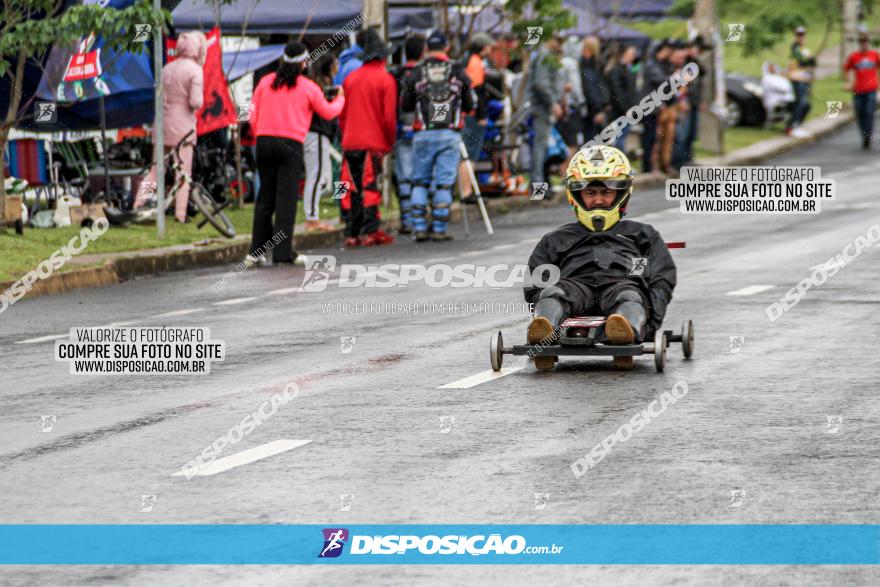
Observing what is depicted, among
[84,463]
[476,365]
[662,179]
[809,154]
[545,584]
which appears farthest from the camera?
[809,154]

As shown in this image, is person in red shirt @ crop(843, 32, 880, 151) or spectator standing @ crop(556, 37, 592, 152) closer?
spectator standing @ crop(556, 37, 592, 152)

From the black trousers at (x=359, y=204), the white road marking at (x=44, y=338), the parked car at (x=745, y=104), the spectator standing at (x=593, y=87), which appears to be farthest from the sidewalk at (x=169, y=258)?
the parked car at (x=745, y=104)

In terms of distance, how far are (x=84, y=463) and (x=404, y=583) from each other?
2.68 metres

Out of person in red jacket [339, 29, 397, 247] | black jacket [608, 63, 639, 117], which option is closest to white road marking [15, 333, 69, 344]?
person in red jacket [339, 29, 397, 247]

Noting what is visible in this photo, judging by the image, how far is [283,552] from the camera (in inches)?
264

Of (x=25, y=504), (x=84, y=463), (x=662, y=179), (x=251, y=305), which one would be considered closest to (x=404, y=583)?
(x=25, y=504)

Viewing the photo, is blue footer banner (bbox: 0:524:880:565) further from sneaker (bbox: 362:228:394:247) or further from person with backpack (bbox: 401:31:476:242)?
sneaker (bbox: 362:228:394:247)

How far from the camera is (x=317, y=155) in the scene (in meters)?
21.8

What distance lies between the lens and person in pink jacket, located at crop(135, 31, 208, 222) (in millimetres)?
22297

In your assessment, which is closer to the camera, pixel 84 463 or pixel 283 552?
pixel 283 552

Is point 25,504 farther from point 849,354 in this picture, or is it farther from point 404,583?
point 849,354

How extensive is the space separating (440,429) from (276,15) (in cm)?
1761

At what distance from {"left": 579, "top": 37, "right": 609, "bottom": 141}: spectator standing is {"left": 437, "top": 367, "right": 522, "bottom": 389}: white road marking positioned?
18529 mm

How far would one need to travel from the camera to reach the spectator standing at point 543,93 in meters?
26.9
